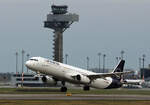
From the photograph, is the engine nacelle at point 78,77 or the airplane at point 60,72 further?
the engine nacelle at point 78,77

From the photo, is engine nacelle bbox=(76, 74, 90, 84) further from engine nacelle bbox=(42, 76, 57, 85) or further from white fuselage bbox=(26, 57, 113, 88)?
engine nacelle bbox=(42, 76, 57, 85)

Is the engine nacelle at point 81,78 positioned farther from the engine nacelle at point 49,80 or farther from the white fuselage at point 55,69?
the engine nacelle at point 49,80

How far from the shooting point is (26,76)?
613 ft

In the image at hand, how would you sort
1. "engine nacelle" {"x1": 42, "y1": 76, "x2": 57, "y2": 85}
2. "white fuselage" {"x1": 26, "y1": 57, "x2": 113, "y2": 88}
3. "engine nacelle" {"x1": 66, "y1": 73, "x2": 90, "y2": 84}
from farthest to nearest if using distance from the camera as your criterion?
"engine nacelle" {"x1": 42, "y1": 76, "x2": 57, "y2": 85} → "engine nacelle" {"x1": 66, "y1": 73, "x2": 90, "y2": 84} → "white fuselage" {"x1": 26, "y1": 57, "x2": 113, "y2": 88}

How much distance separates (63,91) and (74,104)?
34.8m

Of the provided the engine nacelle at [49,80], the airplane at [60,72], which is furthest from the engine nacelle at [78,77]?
the engine nacelle at [49,80]

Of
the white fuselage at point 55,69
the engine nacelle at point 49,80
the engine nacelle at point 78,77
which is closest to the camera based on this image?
the white fuselage at point 55,69

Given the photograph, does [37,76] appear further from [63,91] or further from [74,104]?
[74,104]

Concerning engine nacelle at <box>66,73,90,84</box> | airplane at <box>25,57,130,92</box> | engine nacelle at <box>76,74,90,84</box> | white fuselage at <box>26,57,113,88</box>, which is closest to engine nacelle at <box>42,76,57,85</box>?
airplane at <box>25,57,130,92</box>

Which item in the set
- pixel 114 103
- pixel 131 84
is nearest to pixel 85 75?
pixel 114 103

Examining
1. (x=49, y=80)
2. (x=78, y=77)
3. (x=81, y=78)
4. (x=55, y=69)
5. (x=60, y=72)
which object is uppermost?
(x=55, y=69)

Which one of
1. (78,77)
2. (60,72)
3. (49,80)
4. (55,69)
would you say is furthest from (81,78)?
(49,80)

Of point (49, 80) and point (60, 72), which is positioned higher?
point (60, 72)

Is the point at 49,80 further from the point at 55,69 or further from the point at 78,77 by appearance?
the point at 78,77
